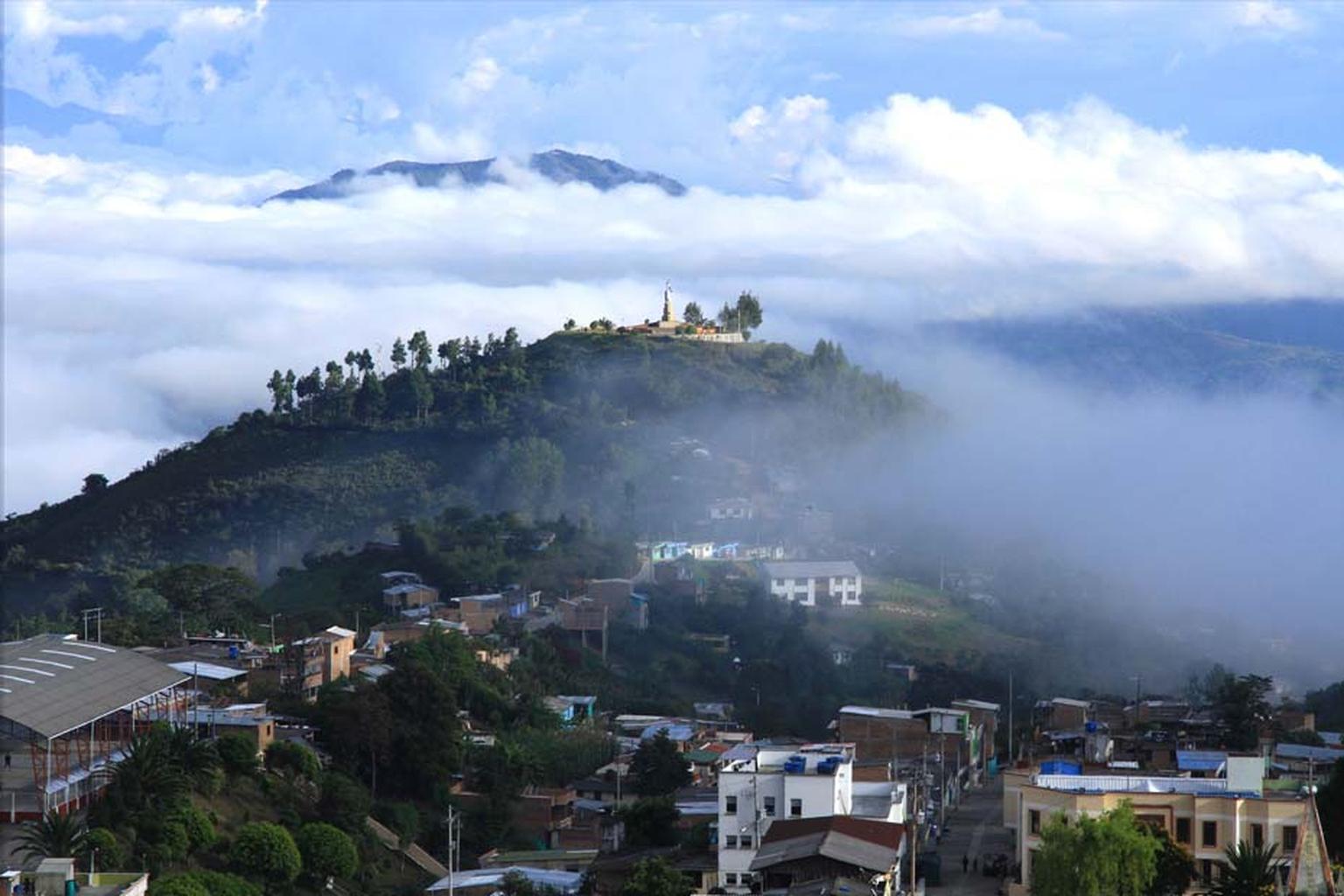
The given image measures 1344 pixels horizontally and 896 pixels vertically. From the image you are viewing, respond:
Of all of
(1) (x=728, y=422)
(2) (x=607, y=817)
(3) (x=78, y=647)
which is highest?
(1) (x=728, y=422)

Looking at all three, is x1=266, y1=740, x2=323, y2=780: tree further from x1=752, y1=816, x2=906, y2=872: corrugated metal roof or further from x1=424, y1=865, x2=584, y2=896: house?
x1=752, y1=816, x2=906, y2=872: corrugated metal roof

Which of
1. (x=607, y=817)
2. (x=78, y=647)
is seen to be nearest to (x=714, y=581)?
(x=607, y=817)

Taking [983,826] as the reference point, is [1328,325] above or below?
above

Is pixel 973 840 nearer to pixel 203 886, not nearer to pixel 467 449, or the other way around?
pixel 203 886

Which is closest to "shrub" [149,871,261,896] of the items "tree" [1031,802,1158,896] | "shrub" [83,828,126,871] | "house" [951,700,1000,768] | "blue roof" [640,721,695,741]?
"shrub" [83,828,126,871]

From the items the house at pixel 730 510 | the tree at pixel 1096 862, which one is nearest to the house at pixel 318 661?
the tree at pixel 1096 862

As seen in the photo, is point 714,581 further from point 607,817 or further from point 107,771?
point 107,771

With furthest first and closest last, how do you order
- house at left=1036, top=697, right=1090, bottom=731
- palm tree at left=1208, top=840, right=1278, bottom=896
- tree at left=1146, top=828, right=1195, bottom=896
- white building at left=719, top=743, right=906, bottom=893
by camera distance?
house at left=1036, top=697, right=1090, bottom=731 < white building at left=719, top=743, right=906, bottom=893 < tree at left=1146, top=828, right=1195, bottom=896 < palm tree at left=1208, top=840, right=1278, bottom=896
